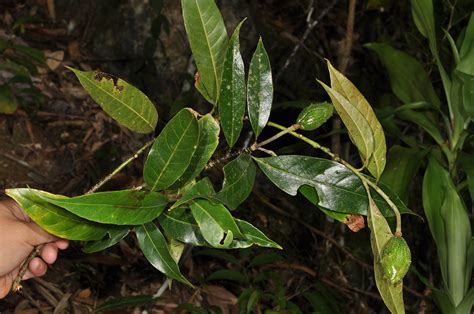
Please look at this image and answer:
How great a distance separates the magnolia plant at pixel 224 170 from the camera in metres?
0.68

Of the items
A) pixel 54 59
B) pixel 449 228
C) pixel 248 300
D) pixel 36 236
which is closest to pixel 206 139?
pixel 36 236

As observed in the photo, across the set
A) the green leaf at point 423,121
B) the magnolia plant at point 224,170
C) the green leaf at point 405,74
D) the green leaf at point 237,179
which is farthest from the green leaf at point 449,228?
the green leaf at point 237,179

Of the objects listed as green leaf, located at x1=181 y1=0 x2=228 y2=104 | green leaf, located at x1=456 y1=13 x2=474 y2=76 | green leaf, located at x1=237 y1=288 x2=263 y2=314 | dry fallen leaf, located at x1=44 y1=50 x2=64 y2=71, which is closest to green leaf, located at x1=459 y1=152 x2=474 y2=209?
green leaf, located at x1=456 y1=13 x2=474 y2=76

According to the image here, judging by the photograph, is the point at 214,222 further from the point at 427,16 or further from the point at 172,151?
the point at 427,16

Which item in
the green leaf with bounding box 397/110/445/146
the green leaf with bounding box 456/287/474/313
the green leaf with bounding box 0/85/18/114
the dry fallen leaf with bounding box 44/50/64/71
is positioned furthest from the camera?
the dry fallen leaf with bounding box 44/50/64/71

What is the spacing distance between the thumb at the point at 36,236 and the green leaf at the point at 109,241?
10 centimetres

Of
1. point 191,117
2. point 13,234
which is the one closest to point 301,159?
point 191,117

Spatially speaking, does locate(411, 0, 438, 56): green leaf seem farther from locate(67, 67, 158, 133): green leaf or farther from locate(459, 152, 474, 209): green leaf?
locate(67, 67, 158, 133): green leaf

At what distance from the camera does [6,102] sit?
7.31 feet

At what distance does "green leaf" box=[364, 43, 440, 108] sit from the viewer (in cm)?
185

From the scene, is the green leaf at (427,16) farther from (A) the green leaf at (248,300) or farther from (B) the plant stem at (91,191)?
(B) the plant stem at (91,191)

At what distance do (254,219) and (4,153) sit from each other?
35.9 inches

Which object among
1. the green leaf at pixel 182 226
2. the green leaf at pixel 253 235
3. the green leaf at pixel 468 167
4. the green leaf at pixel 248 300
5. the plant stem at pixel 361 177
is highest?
the plant stem at pixel 361 177

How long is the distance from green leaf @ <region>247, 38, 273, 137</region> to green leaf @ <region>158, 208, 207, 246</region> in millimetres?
130
